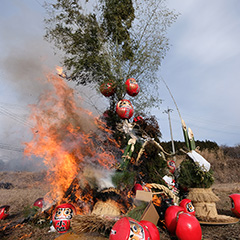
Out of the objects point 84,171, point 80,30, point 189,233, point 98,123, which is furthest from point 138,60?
point 189,233

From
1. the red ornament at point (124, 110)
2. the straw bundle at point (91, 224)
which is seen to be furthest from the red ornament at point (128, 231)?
the red ornament at point (124, 110)

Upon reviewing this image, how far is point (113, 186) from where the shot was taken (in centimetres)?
500

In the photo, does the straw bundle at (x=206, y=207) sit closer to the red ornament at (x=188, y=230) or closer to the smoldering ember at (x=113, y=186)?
the smoldering ember at (x=113, y=186)

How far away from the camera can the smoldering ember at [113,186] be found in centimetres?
391

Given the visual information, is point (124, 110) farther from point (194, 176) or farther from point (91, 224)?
point (91, 224)

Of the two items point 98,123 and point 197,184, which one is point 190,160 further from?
point 98,123

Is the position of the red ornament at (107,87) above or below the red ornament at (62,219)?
above

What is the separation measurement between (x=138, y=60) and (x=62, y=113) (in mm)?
4286

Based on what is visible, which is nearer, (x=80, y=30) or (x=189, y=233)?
(x=189, y=233)

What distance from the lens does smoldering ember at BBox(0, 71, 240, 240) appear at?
391cm

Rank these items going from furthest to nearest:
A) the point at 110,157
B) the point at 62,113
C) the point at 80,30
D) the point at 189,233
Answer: the point at 80,30
the point at 62,113
the point at 110,157
the point at 189,233

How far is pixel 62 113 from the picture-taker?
6898 millimetres

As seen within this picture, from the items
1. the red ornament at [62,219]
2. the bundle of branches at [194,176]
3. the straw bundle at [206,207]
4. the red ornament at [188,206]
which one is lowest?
the red ornament at [62,219]

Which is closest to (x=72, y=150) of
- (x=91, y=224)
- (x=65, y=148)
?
(x=65, y=148)
